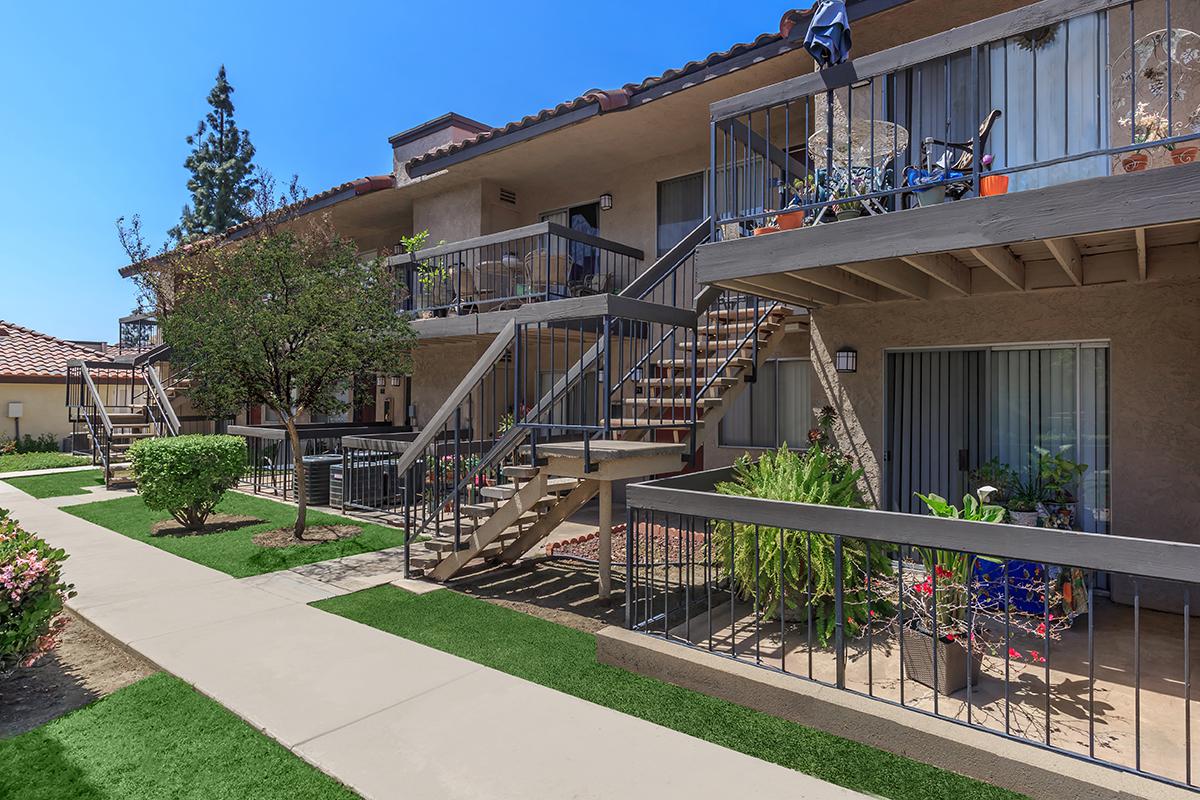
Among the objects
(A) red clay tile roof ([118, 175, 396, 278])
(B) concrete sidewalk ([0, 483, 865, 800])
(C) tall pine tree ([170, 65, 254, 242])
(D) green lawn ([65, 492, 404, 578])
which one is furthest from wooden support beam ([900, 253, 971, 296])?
(C) tall pine tree ([170, 65, 254, 242])

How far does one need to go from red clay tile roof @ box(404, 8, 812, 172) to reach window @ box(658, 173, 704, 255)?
6.39ft

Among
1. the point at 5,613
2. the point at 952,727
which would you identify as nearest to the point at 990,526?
the point at 952,727

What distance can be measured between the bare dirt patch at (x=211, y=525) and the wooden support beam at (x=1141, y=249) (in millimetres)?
10561

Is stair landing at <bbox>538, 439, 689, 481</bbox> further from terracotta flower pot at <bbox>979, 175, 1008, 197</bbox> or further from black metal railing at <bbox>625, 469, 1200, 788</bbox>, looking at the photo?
terracotta flower pot at <bbox>979, 175, 1008, 197</bbox>

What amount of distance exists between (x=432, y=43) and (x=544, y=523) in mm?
15156

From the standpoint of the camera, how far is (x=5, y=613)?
3.90 meters

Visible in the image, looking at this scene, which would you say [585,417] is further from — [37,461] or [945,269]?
[37,461]

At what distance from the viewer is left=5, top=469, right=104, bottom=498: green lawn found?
1304cm

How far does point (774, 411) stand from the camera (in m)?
9.06

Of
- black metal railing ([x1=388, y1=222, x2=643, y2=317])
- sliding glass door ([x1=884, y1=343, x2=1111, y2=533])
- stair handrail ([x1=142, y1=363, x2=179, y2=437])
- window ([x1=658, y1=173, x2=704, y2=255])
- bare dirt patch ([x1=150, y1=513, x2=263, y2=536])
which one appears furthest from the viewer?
stair handrail ([x1=142, y1=363, x2=179, y2=437])

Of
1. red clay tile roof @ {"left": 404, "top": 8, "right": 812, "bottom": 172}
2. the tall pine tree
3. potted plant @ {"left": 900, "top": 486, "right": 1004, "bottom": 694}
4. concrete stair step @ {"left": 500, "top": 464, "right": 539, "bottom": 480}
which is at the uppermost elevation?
the tall pine tree

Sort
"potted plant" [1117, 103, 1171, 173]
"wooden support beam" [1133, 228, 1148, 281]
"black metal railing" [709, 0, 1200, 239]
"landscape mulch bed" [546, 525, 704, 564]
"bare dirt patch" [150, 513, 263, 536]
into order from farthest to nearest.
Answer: "bare dirt patch" [150, 513, 263, 536] < "landscape mulch bed" [546, 525, 704, 564] < "potted plant" [1117, 103, 1171, 173] < "black metal railing" [709, 0, 1200, 239] < "wooden support beam" [1133, 228, 1148, 281]

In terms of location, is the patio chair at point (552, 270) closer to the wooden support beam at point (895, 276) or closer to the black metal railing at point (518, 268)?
the black metal railing at point (518, 268)

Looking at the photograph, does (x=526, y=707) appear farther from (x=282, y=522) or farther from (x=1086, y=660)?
(x=282, y=522)
